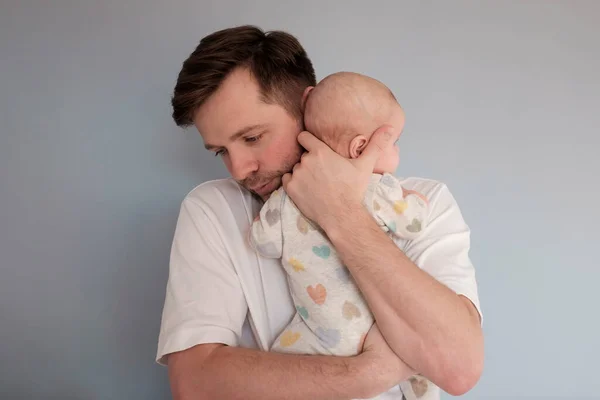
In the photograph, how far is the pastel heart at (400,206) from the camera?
132 cm

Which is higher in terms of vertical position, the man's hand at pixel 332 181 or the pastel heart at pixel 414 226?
the man's hand at pixel 332 181

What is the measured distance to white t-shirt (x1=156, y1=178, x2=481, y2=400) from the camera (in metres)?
1.38

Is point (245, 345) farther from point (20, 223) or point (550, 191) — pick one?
point (550, 191)

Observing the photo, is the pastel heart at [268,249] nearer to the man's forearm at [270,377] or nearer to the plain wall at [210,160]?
the man's forearm at [270,377]

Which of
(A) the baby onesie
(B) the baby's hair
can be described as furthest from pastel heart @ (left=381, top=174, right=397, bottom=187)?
(B) the baby's hair

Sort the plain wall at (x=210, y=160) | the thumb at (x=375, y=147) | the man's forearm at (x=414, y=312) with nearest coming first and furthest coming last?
the man's forearm at (x=414, y=312) < the thumb at (x=375, y=147) < the plain wall at (x=210, y=160)

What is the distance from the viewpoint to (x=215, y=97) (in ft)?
4.87

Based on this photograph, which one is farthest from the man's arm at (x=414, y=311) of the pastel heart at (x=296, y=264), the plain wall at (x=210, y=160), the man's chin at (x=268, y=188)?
the plain wall at (x=210, y=160)

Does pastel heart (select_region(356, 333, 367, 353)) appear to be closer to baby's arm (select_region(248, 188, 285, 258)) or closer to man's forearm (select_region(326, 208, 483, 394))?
man's forearm (select_region(326, 208, 483, 394))

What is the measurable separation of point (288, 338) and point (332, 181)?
385 millimetres

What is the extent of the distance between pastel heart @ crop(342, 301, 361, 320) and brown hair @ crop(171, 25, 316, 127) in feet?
1.78

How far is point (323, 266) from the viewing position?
1.32 metres

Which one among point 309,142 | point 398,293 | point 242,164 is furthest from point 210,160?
point 398,293

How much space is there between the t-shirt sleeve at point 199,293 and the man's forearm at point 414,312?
1.12 ft
